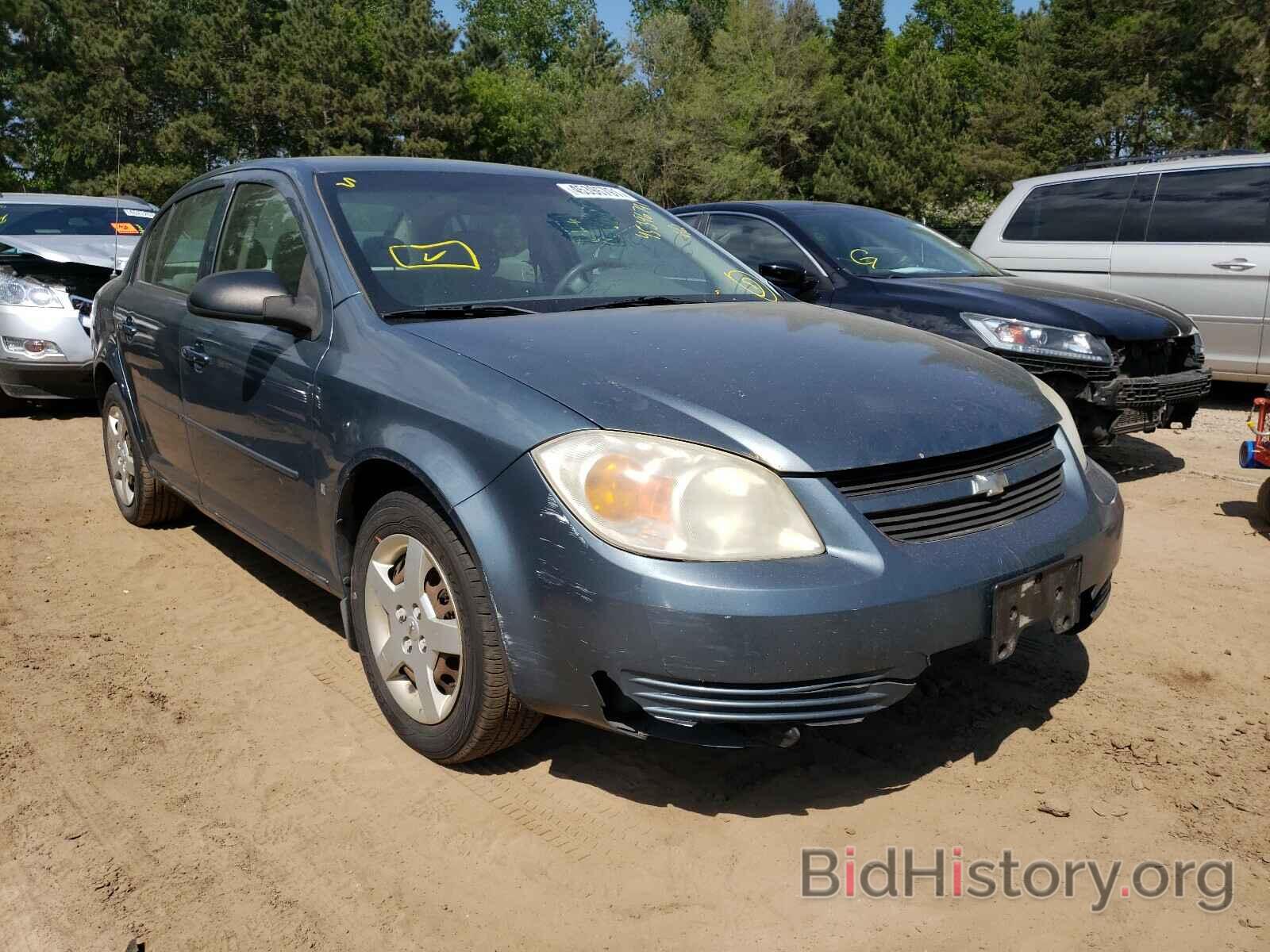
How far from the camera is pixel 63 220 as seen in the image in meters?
9.48

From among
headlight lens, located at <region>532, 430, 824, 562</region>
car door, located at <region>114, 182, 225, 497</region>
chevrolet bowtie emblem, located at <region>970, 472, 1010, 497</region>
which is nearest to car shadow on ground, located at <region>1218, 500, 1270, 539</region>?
chevrolet bowtie emblem, located at <region>970, 472, 1010, 497</region>

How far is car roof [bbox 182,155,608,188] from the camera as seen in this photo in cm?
354

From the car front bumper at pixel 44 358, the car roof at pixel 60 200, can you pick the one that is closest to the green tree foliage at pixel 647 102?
the car roof at pixel 60 200

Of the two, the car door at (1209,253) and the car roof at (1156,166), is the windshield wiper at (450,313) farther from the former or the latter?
the car roof at (1156,166)

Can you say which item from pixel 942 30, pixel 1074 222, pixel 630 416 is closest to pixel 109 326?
pixel 630 416

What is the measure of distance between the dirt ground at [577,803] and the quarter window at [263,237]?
A: 1.32m

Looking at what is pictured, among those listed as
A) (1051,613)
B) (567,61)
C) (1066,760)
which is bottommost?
(1066,760)

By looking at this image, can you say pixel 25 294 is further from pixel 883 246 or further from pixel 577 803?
pixel 577 803

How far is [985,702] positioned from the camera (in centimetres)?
317

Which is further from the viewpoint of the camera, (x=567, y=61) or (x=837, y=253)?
(x=567, y=61)

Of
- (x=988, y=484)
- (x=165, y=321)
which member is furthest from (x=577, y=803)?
(x=165, y=321)

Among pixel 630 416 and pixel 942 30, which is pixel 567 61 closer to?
pixel 942 30

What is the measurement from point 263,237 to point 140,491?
1.87 meters

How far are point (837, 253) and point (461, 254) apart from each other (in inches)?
142
